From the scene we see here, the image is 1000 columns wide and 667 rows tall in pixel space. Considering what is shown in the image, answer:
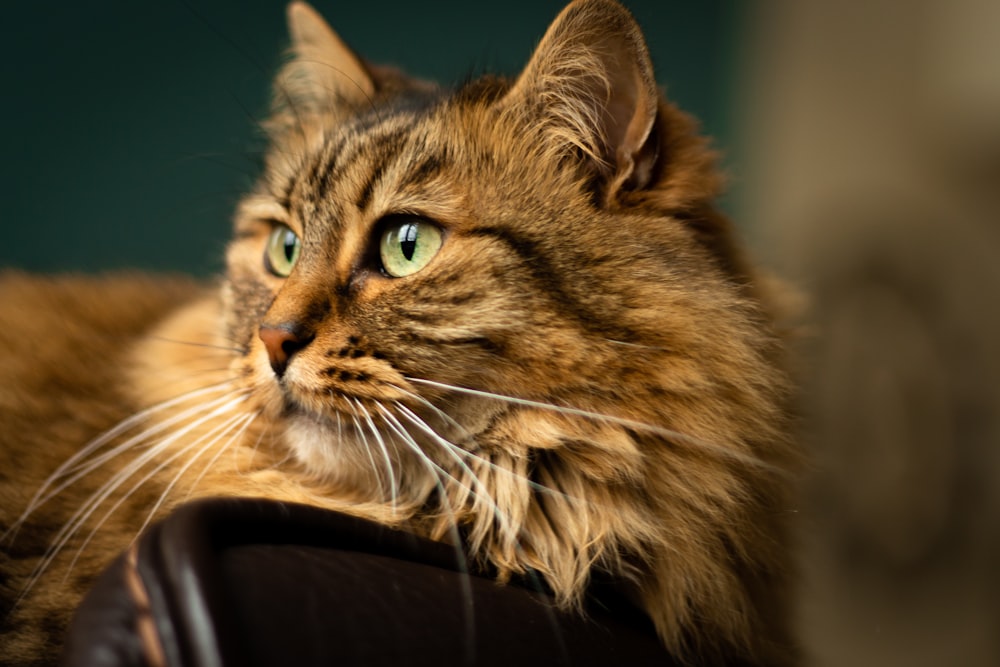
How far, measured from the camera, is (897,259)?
7.42ft

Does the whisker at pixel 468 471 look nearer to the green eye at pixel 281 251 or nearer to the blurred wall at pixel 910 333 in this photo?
the green eye at pixel 281 251

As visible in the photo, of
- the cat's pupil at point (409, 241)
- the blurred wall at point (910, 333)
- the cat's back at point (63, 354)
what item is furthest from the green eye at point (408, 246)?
the blurred wall at point (910, 333)

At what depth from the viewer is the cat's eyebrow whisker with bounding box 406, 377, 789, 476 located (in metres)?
0.79

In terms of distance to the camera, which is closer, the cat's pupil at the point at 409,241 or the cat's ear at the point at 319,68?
the cat's pupil at the point at 409,241

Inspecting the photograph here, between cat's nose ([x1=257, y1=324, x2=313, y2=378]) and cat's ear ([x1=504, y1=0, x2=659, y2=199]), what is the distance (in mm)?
364

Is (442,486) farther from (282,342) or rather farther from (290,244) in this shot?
(290,244)

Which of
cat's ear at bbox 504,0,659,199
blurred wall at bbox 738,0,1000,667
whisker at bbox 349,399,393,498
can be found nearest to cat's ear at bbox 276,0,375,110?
cat's ear at bbox 504,0,659,199

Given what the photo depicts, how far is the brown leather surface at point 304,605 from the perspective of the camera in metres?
0.52

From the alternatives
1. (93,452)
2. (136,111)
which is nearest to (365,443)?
(93,452)

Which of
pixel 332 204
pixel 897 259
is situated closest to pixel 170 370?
pixel 332 204

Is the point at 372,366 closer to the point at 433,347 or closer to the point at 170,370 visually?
the point at 433,347

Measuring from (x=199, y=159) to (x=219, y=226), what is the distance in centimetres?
20

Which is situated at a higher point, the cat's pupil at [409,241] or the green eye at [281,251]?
the cat's pupil at [409,241]

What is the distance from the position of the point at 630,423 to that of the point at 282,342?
1.18 feet
